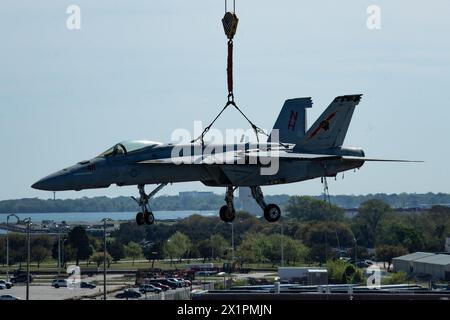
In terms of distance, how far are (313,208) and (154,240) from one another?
75.9ft

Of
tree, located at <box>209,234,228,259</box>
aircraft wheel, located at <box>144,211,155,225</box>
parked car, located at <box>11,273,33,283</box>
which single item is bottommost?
parked car, located at <box>11,273,33,283</box>

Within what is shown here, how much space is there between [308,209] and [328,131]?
94414 mm

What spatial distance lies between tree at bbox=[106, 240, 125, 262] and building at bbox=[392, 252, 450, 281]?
1096 inches

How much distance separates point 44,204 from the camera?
198m

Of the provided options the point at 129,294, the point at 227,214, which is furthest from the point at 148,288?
the point at 227,214

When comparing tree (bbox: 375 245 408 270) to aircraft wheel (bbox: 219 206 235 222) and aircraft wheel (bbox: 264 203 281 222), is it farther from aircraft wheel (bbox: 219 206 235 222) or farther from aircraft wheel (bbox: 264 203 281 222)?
aircraft wheel (bbox: 219 206 235 222)

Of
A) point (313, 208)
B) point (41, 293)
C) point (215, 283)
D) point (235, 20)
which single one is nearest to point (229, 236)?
point (313, 208)

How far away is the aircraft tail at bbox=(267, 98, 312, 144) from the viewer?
60.5 meters

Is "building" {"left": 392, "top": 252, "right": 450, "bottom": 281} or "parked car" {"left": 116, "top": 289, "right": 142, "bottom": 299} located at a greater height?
"building" {"left": 392, "top": 252, "right": 450, "bottom": 281}

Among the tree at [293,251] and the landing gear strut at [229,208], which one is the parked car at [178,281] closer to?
the tree at [293,251]

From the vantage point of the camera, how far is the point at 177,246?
413 ft

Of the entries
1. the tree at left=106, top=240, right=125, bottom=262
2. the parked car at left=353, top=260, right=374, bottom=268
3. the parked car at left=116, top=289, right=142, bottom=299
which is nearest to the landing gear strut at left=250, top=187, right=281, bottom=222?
the parked car at left=116, top=289, right=142, bottom=299

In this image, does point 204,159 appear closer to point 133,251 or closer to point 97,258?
point 97,258

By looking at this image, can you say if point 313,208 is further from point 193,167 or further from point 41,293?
point 193,167
